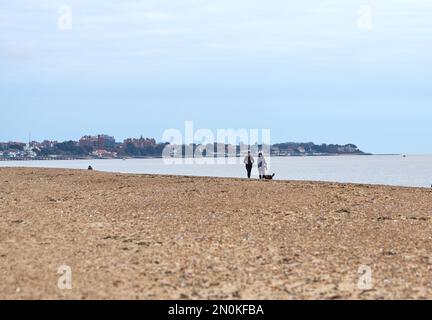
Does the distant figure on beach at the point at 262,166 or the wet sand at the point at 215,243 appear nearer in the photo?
the wet sand at the point at 215,243

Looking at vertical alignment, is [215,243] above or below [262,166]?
below

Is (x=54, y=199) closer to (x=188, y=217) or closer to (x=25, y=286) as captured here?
(x=188, y=217)

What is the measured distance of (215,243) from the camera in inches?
548

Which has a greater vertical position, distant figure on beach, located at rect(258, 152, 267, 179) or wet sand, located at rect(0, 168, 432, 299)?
distant figure on beach, located at rect(258, 152, 267, 179)

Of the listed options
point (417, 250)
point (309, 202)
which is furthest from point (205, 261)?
point (309, 202)

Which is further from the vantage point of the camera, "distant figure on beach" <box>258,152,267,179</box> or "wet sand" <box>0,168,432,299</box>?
"distant figure on beach" <box>258,152,267,179</box>

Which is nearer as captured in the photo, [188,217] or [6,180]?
[188,217]

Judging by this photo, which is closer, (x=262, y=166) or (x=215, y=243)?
(x=215, y=243)

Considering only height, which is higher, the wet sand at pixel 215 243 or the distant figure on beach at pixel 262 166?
the distant figure on beach at pixel 262 166

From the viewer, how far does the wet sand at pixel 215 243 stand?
10375 millimetres

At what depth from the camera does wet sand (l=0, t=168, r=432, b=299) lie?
1038 cm
